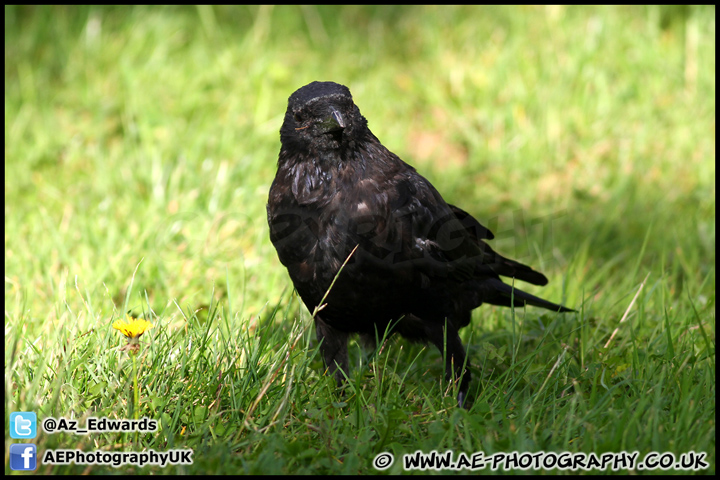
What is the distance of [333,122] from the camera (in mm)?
2760

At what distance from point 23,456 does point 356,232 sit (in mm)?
1355

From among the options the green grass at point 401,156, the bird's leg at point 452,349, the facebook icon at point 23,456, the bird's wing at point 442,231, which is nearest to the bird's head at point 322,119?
the bird's wing at point 442,231

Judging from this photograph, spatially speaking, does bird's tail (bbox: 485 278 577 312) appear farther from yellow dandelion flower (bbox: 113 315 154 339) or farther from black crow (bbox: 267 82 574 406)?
yellow dandelion flower (bbox: 113 315 154 339)

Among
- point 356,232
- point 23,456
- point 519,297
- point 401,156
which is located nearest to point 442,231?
point 356,232

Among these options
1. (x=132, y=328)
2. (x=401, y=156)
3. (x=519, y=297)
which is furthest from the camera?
(x=401, y=156)

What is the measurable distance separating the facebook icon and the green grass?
1.4 inches

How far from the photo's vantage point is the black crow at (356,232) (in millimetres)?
2773

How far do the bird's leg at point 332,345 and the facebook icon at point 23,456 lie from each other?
1.28 meters

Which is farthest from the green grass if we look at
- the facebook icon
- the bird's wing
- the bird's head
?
the bird's head

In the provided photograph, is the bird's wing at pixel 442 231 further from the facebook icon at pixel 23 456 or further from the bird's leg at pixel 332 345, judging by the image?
the facebook icon at pixel 23 456

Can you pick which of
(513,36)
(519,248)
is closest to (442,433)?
(519,248)

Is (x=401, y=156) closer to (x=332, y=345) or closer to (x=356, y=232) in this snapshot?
(x=332, y=345)

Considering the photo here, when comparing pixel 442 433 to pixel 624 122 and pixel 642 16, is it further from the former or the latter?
pixel 642 16

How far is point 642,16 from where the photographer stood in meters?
6.68
